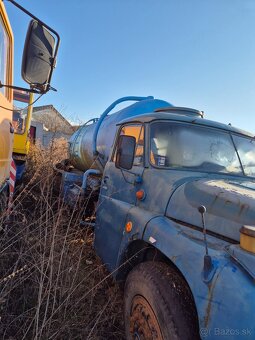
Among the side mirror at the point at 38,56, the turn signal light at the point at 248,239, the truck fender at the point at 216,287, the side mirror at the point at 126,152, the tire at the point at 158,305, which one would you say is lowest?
the tire at the point at 158,305

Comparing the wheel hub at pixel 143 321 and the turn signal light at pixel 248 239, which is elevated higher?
the turn signal light at pixel 248 239

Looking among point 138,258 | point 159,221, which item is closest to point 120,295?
point 138,258

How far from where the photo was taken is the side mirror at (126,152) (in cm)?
332

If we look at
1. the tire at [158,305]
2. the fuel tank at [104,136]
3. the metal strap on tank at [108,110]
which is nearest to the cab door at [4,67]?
the tire at [158,305]

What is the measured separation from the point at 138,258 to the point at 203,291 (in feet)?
3.59

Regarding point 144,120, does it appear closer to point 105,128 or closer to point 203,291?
point 203,291

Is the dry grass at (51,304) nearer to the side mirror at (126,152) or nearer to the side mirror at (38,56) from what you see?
the side mirror at (126,152)

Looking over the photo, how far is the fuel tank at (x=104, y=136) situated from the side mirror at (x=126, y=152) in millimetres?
1668

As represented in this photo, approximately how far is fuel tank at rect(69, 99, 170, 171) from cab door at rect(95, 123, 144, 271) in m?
1.38

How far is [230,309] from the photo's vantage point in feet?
5.45

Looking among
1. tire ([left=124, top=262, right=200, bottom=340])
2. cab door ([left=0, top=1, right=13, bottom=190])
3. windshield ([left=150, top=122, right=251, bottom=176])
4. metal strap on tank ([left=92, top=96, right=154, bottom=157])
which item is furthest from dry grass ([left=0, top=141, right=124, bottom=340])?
metal strap on tank ([left=92, top=96, right=154, bottom=157])

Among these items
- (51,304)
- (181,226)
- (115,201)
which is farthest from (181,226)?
(51,304)

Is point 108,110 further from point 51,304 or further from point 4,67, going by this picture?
point 51,304

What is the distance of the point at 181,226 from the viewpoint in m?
2.37
